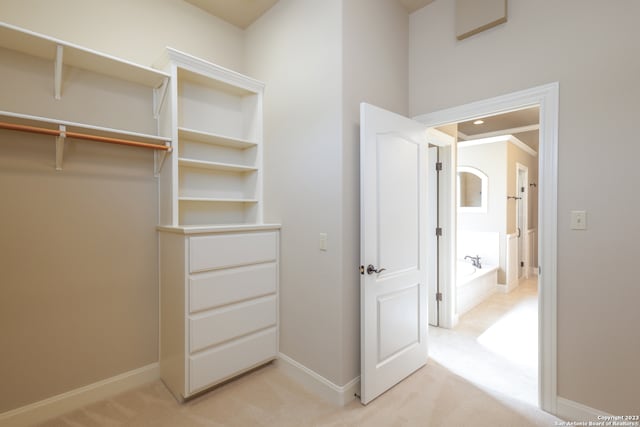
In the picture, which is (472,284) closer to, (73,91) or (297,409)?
(297,409)

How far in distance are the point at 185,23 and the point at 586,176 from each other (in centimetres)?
325

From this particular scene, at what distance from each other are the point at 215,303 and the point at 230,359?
47 centimetres

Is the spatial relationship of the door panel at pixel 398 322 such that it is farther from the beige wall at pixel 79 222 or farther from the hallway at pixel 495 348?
the beige wall at pixel 79 222

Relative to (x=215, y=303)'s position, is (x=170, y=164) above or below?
above

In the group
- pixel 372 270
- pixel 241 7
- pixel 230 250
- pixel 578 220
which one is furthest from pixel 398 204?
pixel 241 7

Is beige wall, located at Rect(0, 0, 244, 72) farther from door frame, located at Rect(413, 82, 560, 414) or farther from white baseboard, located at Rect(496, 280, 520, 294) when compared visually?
white baseboard, located at Rect(496, 280, 520, 294)

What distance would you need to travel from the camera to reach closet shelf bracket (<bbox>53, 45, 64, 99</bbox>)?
177 cm

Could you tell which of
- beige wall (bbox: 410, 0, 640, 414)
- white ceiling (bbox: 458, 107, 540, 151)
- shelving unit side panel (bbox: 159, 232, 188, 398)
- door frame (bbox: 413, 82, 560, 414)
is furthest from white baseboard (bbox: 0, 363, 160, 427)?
white ceiling (bbox: 458, 107, 540, 151)

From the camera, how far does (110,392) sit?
6.90ft

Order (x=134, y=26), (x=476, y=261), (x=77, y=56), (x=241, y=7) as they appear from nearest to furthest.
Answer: (x=77, y=56) < (x=134, y=26) < (x=241, y=7) < (x=476, y=261)

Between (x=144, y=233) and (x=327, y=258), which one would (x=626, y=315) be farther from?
(x=144, y=233)

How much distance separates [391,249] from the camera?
2.18 m

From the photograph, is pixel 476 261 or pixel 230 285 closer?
pixel 230 285

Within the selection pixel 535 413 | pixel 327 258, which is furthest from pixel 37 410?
pixel 535 413
